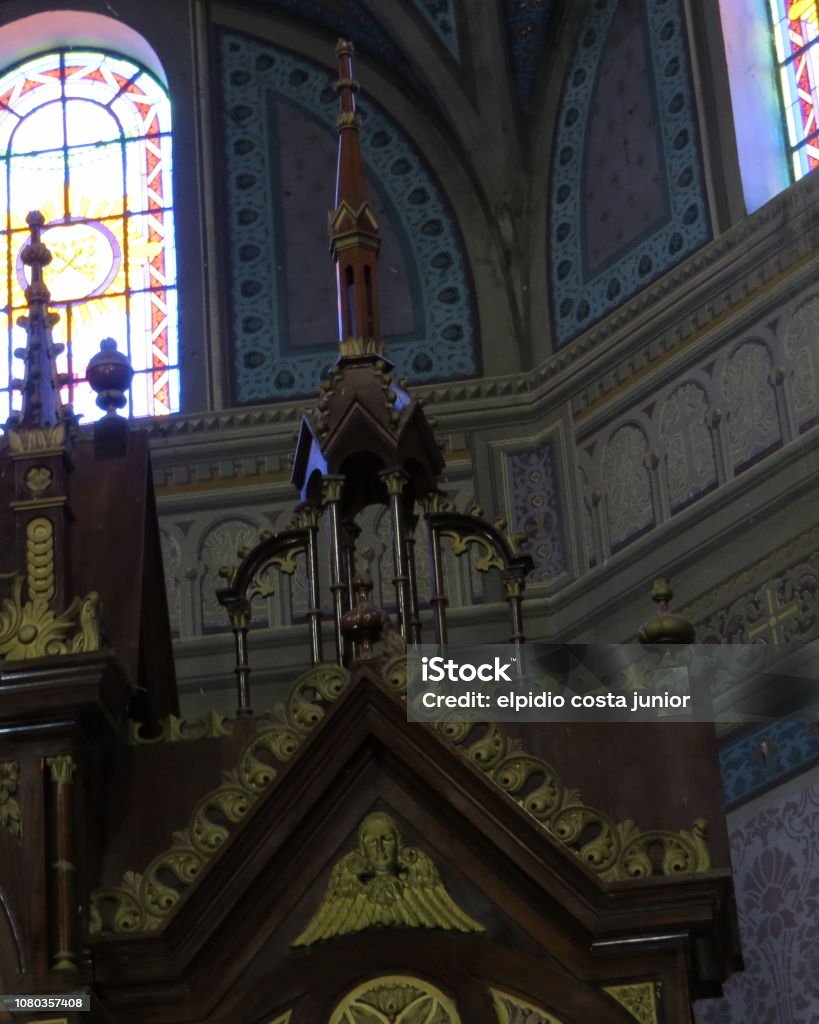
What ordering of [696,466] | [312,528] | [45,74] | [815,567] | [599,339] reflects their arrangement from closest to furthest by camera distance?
[312,528] < [815,567] < [696,466] < [599,339] < [45,74]

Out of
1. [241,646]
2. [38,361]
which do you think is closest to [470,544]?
[241,646]

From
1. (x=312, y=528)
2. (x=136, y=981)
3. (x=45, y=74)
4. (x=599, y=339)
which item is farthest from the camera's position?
(x=45, y=74)

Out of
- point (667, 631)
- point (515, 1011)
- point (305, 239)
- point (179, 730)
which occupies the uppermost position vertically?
point (305, 239)

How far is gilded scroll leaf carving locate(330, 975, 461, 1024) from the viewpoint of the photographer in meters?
5.77

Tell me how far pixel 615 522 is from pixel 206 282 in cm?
237

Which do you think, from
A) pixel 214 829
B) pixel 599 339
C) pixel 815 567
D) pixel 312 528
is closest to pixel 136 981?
pixel 214 829

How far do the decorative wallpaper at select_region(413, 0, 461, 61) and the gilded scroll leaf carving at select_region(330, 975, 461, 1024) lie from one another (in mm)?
6490

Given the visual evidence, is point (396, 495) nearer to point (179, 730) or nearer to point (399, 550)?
point (399, 550)

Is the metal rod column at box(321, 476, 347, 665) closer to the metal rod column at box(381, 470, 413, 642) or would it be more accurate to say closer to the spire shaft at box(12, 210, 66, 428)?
the metal rod column at box(381, 470, 413, 642)

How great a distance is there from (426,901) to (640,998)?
21.7 inches

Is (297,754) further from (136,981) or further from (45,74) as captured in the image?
(45,74)

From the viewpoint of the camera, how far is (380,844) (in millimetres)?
5922

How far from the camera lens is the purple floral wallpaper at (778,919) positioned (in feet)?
28.2

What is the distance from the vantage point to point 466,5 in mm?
11383
